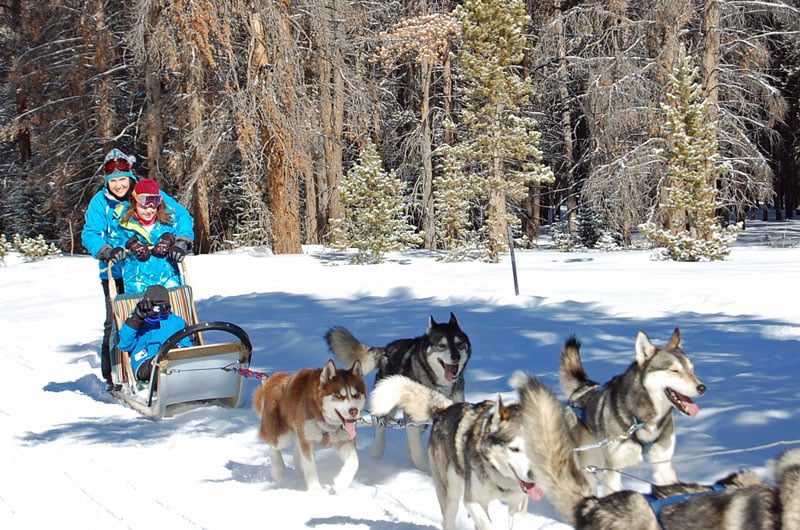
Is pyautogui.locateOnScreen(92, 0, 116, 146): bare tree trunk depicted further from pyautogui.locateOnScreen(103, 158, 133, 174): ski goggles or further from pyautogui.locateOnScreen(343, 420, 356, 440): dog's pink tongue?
pyautogui.locateOnScreen(343, 420, 356, 440): dog's pink tongue

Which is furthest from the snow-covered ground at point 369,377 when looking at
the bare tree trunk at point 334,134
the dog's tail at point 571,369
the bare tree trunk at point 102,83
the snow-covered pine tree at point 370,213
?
the bare tree trunk at point 102,83

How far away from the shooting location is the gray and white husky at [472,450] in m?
3.71

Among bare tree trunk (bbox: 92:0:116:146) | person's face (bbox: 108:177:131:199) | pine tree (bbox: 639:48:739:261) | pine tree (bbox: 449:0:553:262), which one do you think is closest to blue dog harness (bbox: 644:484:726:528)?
person's face (bbox: 108:177:131:199)

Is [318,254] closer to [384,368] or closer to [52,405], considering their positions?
[52,405]

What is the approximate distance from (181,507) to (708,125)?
17095 millimetres

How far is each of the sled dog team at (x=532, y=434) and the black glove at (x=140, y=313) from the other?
196 cm

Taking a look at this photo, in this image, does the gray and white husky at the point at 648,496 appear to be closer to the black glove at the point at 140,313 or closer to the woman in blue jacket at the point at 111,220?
the black glove at the point at 140,313

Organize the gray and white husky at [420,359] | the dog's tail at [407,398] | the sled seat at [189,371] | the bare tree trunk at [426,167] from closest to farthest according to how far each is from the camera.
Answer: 1. the dog's tail at [407,398]
2. the gray and white husky at [420,359]
3. the sled seat at [189,371]
4. the bare tree trunk at [426,167]

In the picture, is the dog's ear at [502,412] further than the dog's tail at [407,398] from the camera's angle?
No

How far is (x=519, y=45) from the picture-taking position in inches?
789

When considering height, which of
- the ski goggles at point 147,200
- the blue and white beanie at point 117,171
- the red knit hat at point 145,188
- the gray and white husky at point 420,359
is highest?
the blue and white beanie at point 117,171

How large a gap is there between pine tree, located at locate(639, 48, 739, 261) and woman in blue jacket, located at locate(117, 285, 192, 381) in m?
13.8

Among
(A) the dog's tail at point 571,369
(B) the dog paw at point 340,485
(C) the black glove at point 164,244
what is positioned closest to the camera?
(B) the dog paw at point 340,485

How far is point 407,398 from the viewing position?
4703mm
